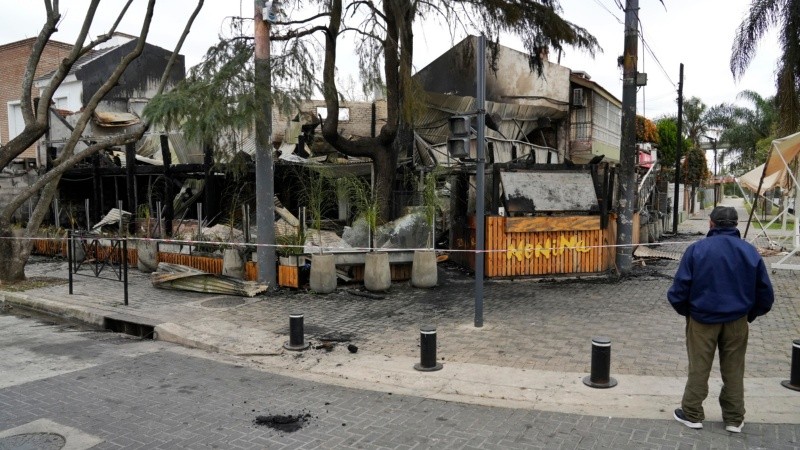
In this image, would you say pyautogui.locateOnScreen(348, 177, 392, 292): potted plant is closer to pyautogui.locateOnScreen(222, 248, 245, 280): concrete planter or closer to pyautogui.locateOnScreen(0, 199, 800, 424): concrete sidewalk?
pyautogui.locateOnScreen(0, 199, 800, 424): concrete sidewalk

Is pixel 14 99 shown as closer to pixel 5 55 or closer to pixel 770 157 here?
pixel 5 55

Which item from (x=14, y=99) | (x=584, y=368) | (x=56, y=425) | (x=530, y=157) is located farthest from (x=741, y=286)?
(x=14, y=99)

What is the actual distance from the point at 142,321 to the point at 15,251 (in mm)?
5049

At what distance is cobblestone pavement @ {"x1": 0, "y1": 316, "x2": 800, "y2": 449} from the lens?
443 cm

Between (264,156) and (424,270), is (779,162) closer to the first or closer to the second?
(424,270)

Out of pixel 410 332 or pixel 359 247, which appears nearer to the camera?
pixel 410 332

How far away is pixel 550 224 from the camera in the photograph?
1164cm

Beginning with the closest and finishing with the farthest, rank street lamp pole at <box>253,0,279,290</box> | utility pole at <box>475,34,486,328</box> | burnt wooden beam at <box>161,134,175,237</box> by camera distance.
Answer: utility pole at <box>475,34,486,328</box>
street lamp pole at <box>253,0,279,290</box>
burnt wooden beam at <box>161,134,175,237</box>

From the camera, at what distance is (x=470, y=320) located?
27.6 feet

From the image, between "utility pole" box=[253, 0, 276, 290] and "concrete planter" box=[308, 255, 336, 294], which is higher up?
"utility pole" box=[253, 0, 276, 290]

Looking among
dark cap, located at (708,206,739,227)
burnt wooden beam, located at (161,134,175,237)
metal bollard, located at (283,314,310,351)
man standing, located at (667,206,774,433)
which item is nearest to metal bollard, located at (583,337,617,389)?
man standing, located at (667,206,774,433)

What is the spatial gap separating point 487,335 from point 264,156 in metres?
5.28

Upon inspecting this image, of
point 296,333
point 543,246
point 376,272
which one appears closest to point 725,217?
point 296,333

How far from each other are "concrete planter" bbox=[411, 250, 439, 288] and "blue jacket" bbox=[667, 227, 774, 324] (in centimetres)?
661
